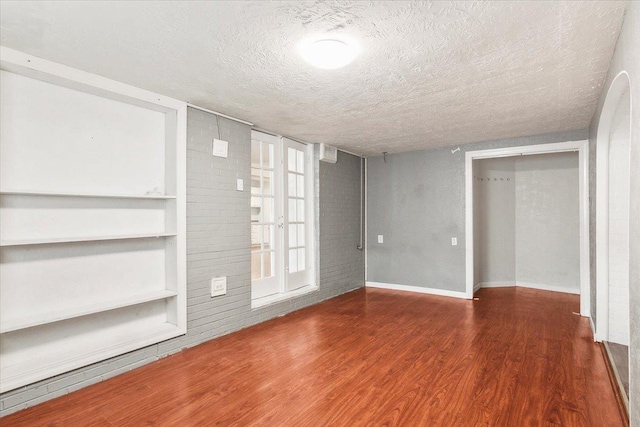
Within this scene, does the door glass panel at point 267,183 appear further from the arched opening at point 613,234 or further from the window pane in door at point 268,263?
the arched opening at point 613,234

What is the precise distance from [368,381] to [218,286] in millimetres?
1813

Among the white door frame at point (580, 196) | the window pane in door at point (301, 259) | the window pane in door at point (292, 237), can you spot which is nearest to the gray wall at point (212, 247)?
the window pane in door at point (301, 259)

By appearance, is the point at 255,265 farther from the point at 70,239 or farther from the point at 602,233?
the point at 602,233

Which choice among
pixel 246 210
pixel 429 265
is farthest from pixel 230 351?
pixel 429 265

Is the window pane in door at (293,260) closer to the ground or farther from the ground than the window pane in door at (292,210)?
closer to the ground

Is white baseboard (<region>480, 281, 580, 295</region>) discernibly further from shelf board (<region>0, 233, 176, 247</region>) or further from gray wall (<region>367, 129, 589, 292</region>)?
shelf board (<region>0, 233, 176, 247</region>)

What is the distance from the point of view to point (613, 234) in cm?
319

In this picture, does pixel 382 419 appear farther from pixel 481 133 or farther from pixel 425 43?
pixel 481 133

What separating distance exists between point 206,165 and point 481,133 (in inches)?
141

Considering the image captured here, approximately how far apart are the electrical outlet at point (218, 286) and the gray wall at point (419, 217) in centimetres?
329

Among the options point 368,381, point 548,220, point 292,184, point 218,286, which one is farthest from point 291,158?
point 548,220

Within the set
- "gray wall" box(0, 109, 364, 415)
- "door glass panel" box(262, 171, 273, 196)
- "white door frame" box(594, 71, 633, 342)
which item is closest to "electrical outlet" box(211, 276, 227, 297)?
"gray wall" box(0, 109, 364, 415)

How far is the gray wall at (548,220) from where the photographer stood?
575 cm

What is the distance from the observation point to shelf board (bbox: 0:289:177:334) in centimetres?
224
